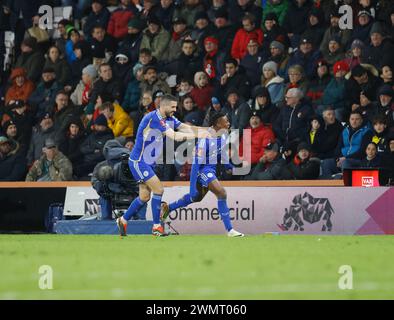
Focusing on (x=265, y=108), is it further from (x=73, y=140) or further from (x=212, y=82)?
(x=73, y=140)

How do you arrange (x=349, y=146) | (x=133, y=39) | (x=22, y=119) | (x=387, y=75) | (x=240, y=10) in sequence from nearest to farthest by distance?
1. (x=349, y=146)
2. (x=387, y=75)
3. (x=240, y=10)
4. (x=22, y=119)
5. (x=133, y=39)

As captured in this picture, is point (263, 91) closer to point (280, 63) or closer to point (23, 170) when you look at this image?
point (280, 63)

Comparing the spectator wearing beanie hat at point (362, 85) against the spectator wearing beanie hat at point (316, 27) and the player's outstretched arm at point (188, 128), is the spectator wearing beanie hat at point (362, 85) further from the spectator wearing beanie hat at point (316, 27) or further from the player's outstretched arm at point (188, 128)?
the player's outstretched arm at point (188, 128)

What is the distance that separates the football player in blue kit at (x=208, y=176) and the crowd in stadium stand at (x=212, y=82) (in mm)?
2848

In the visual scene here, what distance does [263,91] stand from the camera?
22750 mm

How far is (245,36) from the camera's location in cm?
2428

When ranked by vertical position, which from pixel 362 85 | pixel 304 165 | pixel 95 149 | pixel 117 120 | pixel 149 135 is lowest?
pixel 304 165

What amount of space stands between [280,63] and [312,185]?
3.99 m

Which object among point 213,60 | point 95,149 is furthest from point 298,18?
point 95,149

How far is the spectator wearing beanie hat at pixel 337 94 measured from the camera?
2244cm

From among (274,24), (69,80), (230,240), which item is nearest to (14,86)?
(69,80)

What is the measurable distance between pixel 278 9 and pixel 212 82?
214 centimetres

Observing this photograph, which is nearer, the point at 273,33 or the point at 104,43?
the point at 273,33

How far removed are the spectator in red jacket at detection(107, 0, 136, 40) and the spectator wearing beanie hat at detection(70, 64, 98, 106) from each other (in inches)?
39.9
